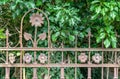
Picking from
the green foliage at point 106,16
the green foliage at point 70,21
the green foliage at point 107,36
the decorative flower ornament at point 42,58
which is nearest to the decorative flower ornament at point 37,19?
the green foliage at point 70,21

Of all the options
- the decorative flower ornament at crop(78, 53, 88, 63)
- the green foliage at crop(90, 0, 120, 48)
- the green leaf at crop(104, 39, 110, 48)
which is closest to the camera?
the green foliage at crop(90, 0, 120, 48)

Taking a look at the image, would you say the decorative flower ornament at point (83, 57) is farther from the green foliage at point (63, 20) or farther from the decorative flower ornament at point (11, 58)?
the decorative flower ornament at point (11, 58)

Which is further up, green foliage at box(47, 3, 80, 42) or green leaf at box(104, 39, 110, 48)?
green foliage at box(47, 3, 80, 42)

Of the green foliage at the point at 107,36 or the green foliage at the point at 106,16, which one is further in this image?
the green foliage at the point at 107,36

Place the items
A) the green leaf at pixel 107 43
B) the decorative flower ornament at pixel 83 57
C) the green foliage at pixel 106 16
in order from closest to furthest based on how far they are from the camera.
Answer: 1. the green foliage at pixel 106 16
2. the green leaf at pixel 107 43
3. the decorative flower ornament at pixel 83 57

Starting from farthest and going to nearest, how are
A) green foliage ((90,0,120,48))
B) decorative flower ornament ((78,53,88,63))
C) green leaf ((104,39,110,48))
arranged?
decorative flower ornament ((78,53,88,63)), green leaf ((104,39,110,48)), green foliage ((90,0,120,48))

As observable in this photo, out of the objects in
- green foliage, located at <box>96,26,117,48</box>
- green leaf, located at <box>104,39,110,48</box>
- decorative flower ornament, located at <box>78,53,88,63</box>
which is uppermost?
green foliage, located at <box>96,26,117,48</box>

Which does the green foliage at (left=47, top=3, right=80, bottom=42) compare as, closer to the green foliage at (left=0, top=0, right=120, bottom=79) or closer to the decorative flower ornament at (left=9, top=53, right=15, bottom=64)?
the green foliage at (left=0, top=0, right=120, bottom=79)

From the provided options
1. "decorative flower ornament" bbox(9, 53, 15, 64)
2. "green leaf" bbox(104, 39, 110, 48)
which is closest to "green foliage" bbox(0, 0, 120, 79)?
"green leaf" bbox(104, 39, 110, 48)

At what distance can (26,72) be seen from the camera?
13.1 feet

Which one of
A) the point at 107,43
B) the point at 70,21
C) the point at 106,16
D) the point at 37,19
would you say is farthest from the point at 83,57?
the point at 37,19

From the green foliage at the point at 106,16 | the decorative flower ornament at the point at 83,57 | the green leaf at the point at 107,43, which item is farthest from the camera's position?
the decorative flower ornament at the point at 83,57

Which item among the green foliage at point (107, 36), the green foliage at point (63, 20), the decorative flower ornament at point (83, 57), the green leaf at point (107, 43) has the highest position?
the green foliage at point (63, 20)

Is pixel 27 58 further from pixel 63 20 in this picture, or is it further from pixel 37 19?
pixel 63 20
